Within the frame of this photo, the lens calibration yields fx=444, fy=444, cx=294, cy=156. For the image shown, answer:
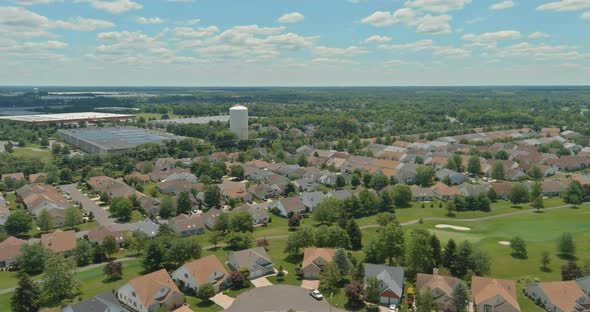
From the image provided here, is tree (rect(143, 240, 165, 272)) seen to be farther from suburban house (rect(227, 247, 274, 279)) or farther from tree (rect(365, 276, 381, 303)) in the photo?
tree (rect(365, 276, 381, 303))

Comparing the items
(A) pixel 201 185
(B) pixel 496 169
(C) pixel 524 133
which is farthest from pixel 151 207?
(C) pixel 524 133

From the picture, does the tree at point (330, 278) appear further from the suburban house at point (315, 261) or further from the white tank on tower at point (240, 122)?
the white tank on tower at point (240, 122)

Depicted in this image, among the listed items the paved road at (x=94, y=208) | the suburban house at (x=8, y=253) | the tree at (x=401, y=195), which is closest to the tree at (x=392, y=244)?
the tree at (x=401, y=195)

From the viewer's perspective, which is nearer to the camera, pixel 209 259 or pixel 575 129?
pixel 209 259

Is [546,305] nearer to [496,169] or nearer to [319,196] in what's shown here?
[319,196]

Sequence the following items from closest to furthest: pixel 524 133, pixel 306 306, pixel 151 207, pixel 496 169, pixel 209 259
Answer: pixel 306 306, pixel 209 259, pixel 151 207, pixel 496 169, pixel 524 133

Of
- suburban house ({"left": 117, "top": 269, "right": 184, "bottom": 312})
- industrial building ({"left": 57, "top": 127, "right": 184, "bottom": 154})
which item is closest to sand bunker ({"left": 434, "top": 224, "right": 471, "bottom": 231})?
suburban house ({"left": 117, "top": 269, "right": 184, "bottom": 312})

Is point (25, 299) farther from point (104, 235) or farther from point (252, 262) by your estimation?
point (252, 262)
